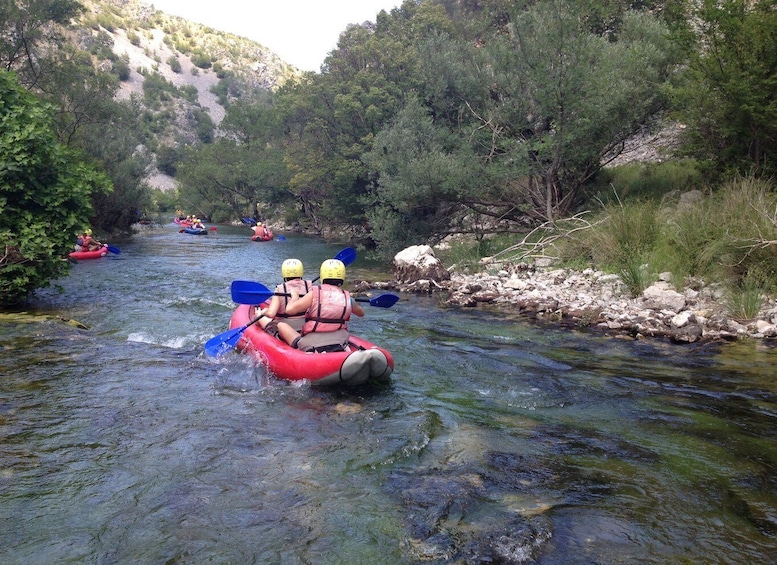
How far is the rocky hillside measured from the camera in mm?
77938

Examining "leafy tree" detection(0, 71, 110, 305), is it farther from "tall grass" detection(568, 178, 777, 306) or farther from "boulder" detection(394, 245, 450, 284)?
"tall grass" detection(568, 178, 777, 306)

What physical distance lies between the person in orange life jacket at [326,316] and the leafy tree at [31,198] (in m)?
5.31

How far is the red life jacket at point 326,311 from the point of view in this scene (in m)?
6.32

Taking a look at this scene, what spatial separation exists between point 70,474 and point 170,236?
25201 millimetres

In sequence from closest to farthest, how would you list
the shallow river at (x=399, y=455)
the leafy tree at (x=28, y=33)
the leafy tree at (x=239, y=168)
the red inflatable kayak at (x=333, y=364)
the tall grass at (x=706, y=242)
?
the shallow river at (x=399, y=455) → the red inflatable kayak at (x=333, y=364) → the tall grass at (x=706, y=242) → the leafy tree at (x=28, y=33) → the leafy tree at (x=239, y=168)

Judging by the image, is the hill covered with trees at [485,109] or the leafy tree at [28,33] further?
the leafy tree at [28,33]

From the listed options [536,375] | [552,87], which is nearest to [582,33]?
[552,87]

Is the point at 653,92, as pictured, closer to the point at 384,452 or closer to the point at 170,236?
the point at 384,452

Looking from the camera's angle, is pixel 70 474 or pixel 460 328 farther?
pixel 460 328

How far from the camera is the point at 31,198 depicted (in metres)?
9.44

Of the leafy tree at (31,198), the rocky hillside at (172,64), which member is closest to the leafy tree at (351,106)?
the leafy tree at (31,198)

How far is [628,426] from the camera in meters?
5.10

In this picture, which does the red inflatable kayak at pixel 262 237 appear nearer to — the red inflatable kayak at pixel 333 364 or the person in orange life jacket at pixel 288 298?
the person in orange life jacket at pixel 288 298

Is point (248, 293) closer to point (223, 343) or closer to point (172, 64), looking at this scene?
point (223, 343)
